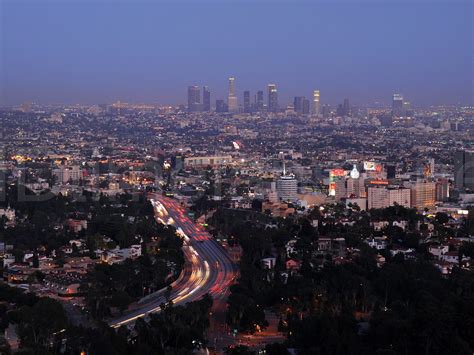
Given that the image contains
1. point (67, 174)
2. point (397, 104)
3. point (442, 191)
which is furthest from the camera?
point (397, 104)

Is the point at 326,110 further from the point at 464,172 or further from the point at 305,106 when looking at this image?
the point at 464,172

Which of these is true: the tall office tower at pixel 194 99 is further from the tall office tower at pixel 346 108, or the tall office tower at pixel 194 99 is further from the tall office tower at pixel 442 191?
the tall office tower at pixel 442 191

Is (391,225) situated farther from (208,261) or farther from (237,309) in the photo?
(237,309)

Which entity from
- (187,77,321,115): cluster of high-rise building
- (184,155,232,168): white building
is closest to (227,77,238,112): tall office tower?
(187,77,321,115): cluster of high-rise building

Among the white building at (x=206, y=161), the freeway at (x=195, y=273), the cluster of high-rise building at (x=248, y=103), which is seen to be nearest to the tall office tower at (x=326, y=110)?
the cluster of high-rise building at (x=248, y=103)

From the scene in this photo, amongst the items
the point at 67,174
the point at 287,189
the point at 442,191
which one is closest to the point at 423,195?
the point at 442,191

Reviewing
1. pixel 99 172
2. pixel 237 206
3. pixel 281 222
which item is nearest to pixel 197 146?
pixel 99 172

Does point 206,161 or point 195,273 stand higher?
point 206,161

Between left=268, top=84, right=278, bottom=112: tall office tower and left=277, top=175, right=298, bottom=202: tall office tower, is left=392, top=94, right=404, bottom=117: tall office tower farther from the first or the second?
left=277, top=175, right=298, bottom=202: tall office tower
